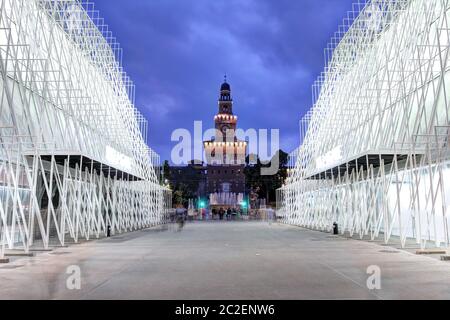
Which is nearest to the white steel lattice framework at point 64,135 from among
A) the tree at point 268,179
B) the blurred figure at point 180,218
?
the blurred figure at point 180,218

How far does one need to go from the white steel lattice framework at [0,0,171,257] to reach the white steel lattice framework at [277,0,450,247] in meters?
15.7

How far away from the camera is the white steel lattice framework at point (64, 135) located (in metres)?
20.4

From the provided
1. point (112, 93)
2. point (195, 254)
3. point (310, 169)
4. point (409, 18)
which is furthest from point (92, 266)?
point (310, 169)

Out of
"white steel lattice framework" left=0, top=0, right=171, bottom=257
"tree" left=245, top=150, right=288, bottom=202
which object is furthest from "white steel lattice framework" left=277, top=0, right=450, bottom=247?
"tree" left=245, top=150, right=288, bottom=202

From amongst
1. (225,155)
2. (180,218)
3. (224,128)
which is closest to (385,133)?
(180,218)

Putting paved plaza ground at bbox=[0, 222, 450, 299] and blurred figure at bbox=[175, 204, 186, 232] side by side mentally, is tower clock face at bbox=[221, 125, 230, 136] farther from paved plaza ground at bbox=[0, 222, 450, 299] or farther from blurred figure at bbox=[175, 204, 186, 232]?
paved plaza ground at bbox=[0, 222, 450, 299]

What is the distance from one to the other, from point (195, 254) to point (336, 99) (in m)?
22.9

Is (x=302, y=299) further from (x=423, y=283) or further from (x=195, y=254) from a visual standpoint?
(x=195, y=254)

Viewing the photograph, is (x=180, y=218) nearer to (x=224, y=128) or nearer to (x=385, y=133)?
(x=385, y=133)

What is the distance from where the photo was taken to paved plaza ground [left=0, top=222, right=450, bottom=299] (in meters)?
10.1

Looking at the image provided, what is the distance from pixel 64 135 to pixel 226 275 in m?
17.0

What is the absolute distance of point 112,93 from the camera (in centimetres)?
3816

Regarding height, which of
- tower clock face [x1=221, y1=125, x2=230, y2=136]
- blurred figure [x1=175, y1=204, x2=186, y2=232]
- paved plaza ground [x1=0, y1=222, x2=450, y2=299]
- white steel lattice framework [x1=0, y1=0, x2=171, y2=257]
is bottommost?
paved plaza ground [x1=0, y1=222, x2=450, y2=299]

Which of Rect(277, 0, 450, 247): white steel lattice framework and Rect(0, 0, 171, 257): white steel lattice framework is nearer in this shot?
Rect(0, 0, 171, 257): white steel lattice framework
